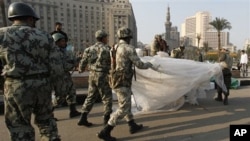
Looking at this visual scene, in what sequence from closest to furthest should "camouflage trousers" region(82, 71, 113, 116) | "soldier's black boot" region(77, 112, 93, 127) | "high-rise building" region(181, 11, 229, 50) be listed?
1. "camouflage trousers" region(82, 71, 113, 116)
2. "soldier's black boot" region(77, 112, 93, 127)
3. "high-rise building" region(181, 11, 229, 50)

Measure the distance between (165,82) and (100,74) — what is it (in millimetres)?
1769

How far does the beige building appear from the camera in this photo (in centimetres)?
10981

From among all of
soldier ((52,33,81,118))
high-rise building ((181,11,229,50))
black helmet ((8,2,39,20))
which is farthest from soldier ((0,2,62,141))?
high-rise building ((181,11,229,50))

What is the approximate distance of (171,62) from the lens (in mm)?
6418

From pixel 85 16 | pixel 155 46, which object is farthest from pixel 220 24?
pixel 85 16

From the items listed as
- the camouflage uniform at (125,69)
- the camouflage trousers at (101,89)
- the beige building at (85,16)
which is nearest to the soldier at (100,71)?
the camouflage trousers at (101,89)

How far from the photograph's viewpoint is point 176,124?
18.1 ft

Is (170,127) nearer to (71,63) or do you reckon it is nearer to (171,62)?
(171,62)

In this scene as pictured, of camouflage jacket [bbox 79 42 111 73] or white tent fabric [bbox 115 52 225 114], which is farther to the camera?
white tent fabric [bbox 115 52 225 114]

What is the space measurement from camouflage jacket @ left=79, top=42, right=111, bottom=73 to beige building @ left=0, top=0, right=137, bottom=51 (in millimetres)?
103968

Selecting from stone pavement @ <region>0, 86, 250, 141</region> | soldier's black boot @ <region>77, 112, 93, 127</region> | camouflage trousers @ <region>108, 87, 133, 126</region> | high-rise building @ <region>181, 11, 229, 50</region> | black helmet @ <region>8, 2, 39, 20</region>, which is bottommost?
stone pavement @ <region>0, 86, 250, 141</region>

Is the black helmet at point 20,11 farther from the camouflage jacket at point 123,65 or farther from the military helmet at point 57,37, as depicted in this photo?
the military helmet at point 57,37

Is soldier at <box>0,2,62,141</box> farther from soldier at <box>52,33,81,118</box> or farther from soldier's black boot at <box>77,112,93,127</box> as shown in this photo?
soldier's black boot at <box>77,112,93,127</box>

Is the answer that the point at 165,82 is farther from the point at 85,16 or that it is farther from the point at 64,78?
the point at 85,16
